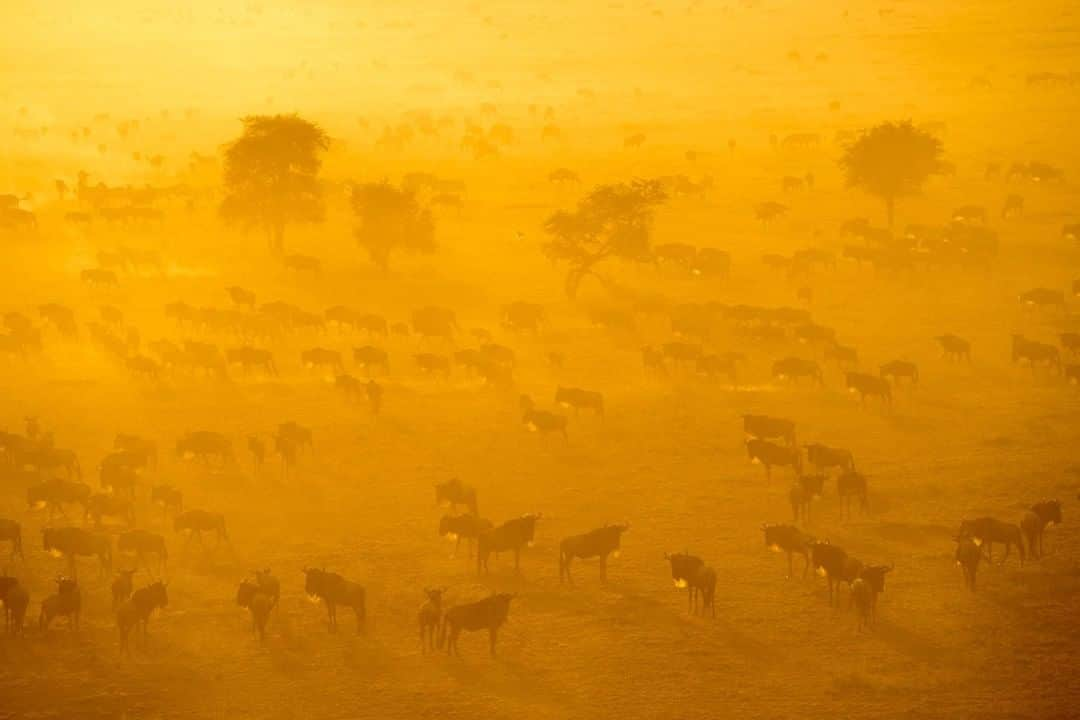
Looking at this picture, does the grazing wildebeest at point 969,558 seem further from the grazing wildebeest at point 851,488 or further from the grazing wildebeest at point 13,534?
the grazing wildebeest at point 13,534

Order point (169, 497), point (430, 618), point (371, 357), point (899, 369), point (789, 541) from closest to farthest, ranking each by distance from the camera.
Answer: point (430, 618)
point (789, 541)
point (169, 497)
point (899, 369)
point (371, 357)

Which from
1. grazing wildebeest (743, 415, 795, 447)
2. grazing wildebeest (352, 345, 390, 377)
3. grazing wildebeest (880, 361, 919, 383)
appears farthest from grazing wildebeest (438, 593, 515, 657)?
grazing wildebeest (880, 361, 919, 383)

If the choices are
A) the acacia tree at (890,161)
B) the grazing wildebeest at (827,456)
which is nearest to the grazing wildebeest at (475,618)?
the grazing wildebeest at (827,456)

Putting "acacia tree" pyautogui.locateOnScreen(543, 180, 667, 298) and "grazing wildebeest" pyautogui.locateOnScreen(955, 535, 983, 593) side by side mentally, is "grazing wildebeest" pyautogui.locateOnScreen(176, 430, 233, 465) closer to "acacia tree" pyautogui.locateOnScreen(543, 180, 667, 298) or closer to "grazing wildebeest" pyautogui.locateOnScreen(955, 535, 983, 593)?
"grazing wildebeest" pyautogui.locateOnScreen(955, 535, 983, 593)

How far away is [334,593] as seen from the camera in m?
21.1

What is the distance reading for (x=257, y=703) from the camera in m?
18.8

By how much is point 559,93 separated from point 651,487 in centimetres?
6268

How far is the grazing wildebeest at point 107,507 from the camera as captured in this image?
25.2m

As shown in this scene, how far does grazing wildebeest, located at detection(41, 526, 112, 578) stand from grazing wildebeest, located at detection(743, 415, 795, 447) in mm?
15036

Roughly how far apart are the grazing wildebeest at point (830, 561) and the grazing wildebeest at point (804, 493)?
9.66 feet

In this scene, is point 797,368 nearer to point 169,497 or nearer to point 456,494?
point 456,494

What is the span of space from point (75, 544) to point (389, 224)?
954 inches

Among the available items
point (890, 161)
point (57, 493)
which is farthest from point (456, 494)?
point (890, 161)

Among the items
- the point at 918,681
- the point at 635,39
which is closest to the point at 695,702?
the point at 918,681
